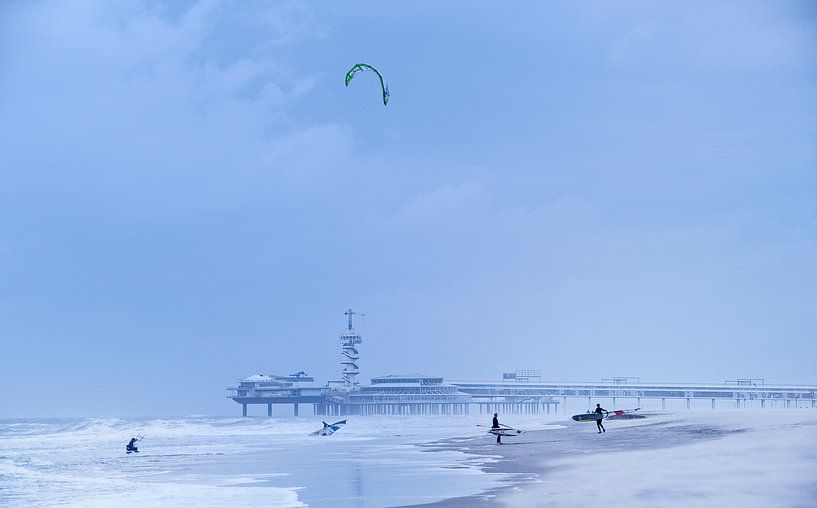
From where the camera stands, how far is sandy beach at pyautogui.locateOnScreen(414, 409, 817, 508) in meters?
19.2

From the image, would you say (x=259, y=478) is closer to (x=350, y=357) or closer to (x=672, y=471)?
(x=672, y=471)

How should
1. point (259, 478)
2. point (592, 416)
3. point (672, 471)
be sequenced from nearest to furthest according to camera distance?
1. point (672, 471)
2. point (259, 478)
3. point (592, 416)

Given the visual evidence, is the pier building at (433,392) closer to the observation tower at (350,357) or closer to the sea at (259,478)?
the observation tower at (350,357)

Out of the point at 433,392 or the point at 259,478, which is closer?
the point at 259,478

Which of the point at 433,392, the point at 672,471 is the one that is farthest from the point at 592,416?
the point at 433,392

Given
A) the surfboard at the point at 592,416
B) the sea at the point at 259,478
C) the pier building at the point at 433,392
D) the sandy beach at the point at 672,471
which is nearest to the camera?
the sandy beach at the point at 672,471

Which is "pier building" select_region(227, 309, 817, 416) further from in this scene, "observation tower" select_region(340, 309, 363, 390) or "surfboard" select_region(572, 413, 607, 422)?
"surfboard" select_region(572, 413, 607, 422)

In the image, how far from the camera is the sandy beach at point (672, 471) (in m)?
19.2

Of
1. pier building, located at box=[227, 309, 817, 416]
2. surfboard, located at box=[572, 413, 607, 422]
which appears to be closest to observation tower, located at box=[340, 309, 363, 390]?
pier building, located at box=[227, 309, 817, 416]

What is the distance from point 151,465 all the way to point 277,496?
62.3 feet

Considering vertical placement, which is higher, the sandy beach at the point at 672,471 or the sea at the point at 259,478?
the sandy beach at the point at 672,471

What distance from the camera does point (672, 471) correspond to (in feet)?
78.7

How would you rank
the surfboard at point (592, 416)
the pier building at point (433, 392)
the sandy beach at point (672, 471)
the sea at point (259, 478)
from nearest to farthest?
Answer: the sandy beach at point (672, 471)
the sea at point (259, 478)
the surfboard at point (592, 416)
the pier building at point (433, 392)

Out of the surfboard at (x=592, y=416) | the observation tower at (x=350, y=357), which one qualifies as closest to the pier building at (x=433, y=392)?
the observation tower at (x=350, y=357)
